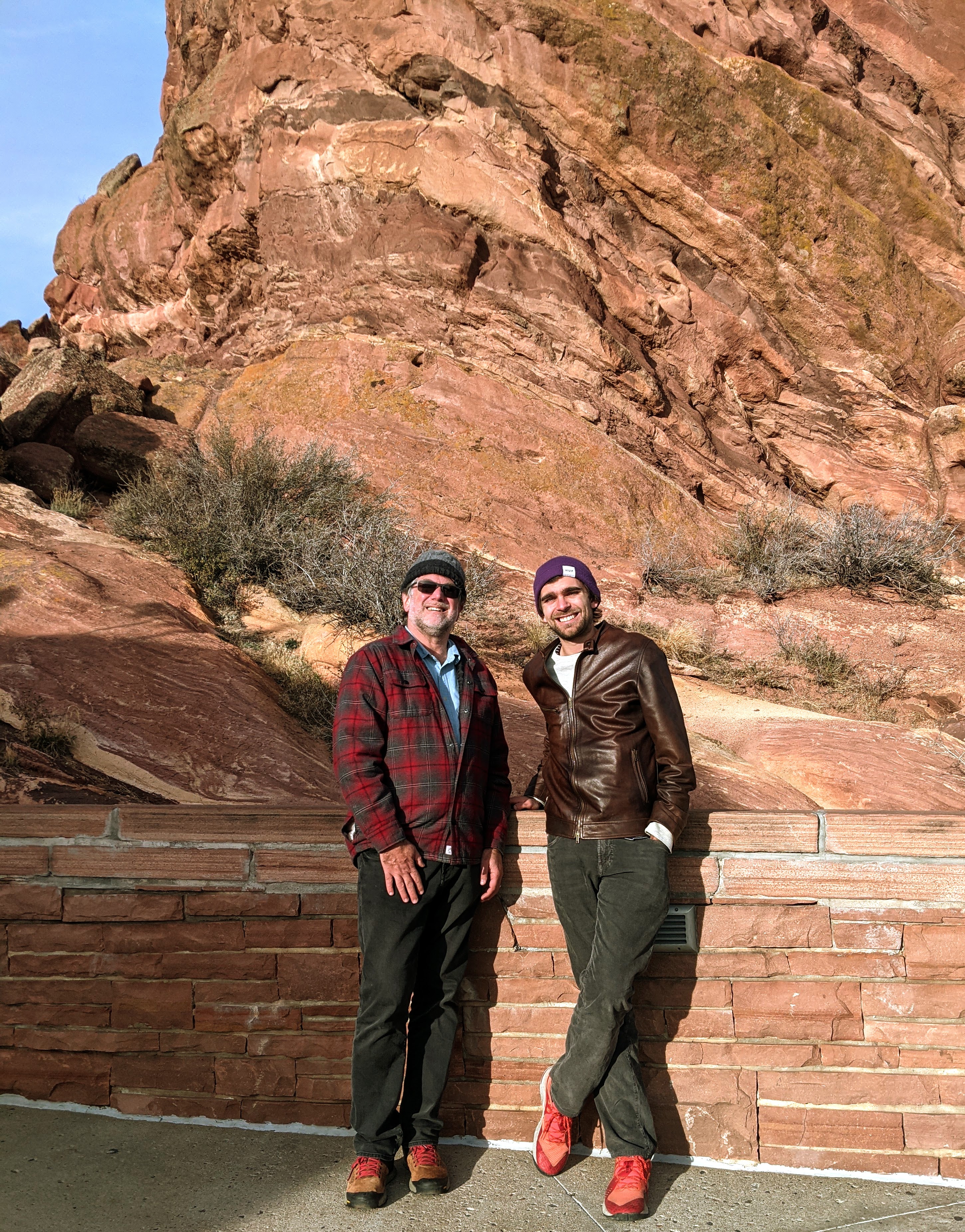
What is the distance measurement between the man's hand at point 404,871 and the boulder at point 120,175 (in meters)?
27.8

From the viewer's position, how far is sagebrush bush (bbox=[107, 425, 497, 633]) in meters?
10.2

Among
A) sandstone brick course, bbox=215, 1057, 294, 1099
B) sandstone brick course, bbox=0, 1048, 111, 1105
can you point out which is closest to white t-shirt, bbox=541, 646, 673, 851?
sandstone brick course, bbox=215, 1057, 294, 1099

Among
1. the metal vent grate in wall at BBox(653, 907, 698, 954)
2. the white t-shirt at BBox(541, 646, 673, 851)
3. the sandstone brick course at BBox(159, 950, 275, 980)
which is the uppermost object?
the white t-shirt at BBox(541, 646, 673, 851)

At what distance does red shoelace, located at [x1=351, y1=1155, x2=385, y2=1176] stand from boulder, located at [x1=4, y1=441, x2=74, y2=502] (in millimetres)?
11528

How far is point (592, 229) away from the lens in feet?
56.1

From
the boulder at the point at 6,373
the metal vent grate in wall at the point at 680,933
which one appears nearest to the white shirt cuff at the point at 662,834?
the metal vent grate in wall at the point at 680,933

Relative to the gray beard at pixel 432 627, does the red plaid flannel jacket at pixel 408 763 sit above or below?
below

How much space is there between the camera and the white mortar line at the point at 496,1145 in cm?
309

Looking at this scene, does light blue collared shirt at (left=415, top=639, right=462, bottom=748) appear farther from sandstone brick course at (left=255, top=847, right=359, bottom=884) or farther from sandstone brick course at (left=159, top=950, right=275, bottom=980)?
sandstone brick course at (left=159, top=950, right=275, bottom=980)

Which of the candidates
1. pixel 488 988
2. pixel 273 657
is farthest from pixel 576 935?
pixel 273 657

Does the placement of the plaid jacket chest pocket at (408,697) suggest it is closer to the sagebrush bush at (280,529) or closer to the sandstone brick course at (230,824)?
the sandstone brick course at (230,824)

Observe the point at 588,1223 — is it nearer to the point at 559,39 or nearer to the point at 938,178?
the point at 559,39

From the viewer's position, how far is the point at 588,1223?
2852mm

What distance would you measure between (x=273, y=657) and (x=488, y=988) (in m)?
6.05
